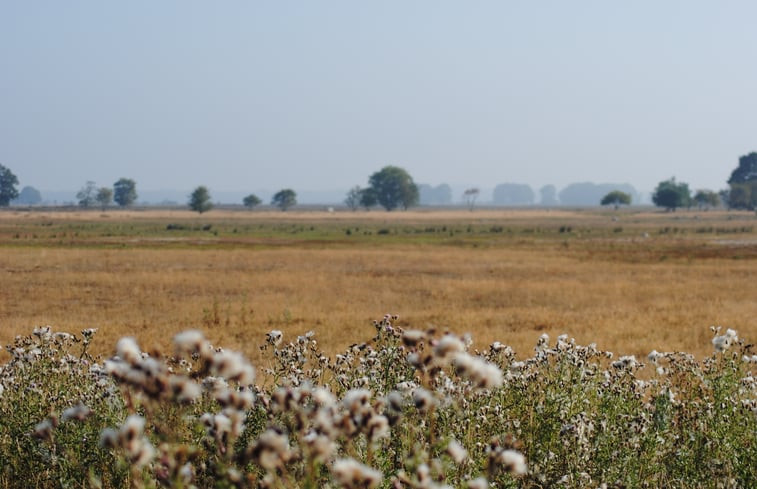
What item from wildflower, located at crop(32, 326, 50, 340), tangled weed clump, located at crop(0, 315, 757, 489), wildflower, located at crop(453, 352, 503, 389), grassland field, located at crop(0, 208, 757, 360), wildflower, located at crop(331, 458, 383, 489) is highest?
wildflower, located at crop(453, 352, 503, 389)

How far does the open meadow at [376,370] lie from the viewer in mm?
3479

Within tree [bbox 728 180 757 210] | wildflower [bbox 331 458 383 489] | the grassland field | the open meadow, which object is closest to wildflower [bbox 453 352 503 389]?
the open meadow

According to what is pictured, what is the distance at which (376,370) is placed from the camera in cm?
860

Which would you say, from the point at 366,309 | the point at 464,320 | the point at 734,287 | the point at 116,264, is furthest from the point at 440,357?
the point at 116,264

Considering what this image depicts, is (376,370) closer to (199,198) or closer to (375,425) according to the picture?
(375,425)

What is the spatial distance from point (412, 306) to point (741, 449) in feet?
65.1

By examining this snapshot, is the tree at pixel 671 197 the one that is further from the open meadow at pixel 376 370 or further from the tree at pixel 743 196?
the open meadow at pixel 376 370

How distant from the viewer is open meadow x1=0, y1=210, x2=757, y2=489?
348cm

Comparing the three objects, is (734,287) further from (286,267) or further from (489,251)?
(489,251)

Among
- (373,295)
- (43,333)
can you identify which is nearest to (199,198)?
(373,295)

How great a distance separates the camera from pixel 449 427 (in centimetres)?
701

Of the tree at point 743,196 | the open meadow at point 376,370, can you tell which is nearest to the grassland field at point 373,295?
the open meadow at point 376,370

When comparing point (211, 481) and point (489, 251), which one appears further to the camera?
point (489, 251)

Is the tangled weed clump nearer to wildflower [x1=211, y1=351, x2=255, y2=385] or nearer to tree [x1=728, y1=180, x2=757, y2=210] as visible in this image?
wildflower [x1=211, y1=351, x2=255, y2=385]
